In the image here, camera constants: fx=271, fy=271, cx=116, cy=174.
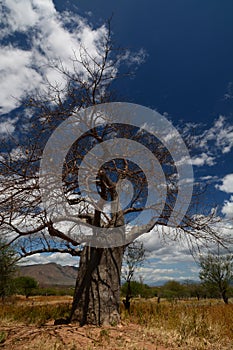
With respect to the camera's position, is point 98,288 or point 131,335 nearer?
point 131,335

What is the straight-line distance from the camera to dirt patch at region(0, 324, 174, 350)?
435 cm

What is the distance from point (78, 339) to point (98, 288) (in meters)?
→ 1.48

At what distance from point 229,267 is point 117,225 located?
26.9 m

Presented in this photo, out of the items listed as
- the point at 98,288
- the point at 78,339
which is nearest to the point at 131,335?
the point at 78,339

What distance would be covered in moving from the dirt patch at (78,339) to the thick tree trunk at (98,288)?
0.34m

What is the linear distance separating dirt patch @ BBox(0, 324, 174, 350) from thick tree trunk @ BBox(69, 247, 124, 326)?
34 cm

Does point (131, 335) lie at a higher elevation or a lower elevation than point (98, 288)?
lower

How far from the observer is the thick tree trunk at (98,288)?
5942mm

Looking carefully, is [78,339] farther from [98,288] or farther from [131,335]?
[98,288]

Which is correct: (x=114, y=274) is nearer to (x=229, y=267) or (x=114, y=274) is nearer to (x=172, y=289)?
(x=229, y=267)

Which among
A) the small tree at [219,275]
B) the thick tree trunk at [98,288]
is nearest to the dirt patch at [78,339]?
the thick tree trunk at [98,288]

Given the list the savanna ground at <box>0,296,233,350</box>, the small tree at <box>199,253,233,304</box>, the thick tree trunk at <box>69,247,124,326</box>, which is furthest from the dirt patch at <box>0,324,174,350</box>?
the small tree at <box>199,253,233,304</box>

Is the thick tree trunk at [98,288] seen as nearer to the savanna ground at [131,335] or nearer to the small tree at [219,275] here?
the savanna ground at [131,335]

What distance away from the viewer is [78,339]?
470 cm
